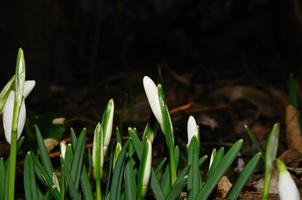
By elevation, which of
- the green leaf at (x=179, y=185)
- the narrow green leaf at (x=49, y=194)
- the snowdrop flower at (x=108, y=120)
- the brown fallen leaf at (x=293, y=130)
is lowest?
the green leaf at (x=179, y=185)

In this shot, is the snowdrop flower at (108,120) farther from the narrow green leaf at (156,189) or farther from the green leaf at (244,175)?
the green leaf at (244,175)

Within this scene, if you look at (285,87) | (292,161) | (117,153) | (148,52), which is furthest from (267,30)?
(117,153)

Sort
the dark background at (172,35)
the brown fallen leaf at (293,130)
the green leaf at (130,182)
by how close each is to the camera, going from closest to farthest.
Answer: the green leaf at (130,182) < the brown fallen leaf at (293,130) < the dark background at (172,35)

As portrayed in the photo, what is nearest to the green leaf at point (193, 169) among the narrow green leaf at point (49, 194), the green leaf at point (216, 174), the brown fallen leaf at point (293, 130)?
the green leaf at point (216, 174)

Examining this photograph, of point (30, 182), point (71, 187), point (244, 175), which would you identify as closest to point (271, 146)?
point (244, 175)

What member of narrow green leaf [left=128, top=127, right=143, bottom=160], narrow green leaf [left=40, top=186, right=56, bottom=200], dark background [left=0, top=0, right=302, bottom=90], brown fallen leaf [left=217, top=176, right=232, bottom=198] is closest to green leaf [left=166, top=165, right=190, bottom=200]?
narrow green leaf [left=128, top=127, right=143, bottom=160]

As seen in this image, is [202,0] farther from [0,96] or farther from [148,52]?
[0,96]

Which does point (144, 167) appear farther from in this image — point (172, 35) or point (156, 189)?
point (172, 35)

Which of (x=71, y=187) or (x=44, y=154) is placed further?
(x=44, y=154)

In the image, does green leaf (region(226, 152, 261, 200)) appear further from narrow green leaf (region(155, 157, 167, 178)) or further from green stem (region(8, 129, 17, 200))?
green stem (region(8, 129, 17, 200))
